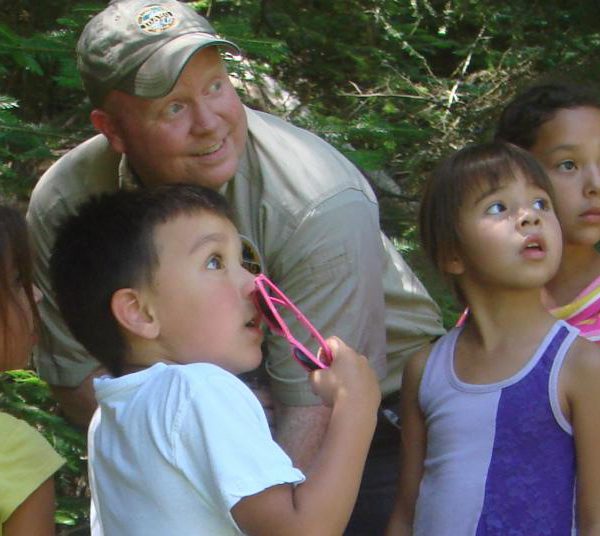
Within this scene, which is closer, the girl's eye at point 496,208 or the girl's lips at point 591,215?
the girl's eye at point 496,208

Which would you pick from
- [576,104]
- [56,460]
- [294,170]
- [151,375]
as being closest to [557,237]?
[576,104]

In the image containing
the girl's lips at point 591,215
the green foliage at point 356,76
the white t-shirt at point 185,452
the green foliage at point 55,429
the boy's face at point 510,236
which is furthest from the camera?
the green foliage at point 356,76

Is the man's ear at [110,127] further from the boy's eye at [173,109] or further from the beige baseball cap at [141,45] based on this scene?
the boy's eye at [173,109]

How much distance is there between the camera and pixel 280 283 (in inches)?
111

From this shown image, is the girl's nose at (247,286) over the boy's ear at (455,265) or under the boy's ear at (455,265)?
over

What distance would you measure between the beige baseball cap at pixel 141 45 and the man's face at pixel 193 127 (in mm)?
39

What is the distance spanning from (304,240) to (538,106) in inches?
28.1

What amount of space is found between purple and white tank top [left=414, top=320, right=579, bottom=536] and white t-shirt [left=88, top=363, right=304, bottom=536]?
0.63 metres

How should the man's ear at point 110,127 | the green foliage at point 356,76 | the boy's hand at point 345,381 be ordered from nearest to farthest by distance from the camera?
the boy's hand at point 345,381, the man's ear at point 110,127, the green foliage at point 356,76

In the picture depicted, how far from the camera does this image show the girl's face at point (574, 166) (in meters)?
2.76

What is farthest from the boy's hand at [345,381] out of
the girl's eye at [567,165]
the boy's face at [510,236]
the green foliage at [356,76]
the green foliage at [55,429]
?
the green foliage at [55,429]

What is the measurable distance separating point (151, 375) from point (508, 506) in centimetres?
85

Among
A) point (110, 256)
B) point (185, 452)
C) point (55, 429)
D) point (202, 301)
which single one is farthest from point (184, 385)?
point (55, 429)

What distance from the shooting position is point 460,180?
2629 mm
